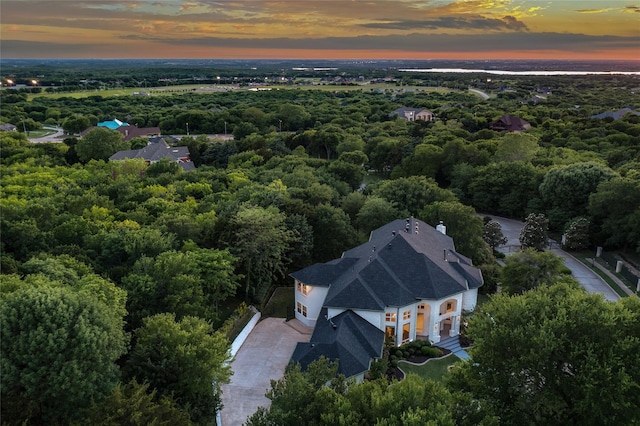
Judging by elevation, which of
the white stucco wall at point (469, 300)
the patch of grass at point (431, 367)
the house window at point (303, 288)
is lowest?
the patch of grass at point (431, 367)

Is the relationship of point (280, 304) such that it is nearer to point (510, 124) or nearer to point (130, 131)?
point (510, 124)

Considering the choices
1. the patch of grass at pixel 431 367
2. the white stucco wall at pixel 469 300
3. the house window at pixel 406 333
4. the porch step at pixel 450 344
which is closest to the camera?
the patch of grass at pixel 431 367

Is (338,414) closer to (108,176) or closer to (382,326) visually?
(382,326)

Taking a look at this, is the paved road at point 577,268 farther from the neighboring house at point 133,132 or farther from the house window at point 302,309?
the neighboring house at point 133,132

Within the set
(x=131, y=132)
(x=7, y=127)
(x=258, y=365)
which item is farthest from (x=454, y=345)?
(x=7, y=127)

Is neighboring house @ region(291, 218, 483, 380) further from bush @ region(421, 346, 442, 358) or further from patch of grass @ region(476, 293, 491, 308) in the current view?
patch of grass @ region(476, 293, 491, 308)

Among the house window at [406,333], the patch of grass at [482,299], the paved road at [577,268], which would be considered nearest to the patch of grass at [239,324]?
the house window at [406,333]
